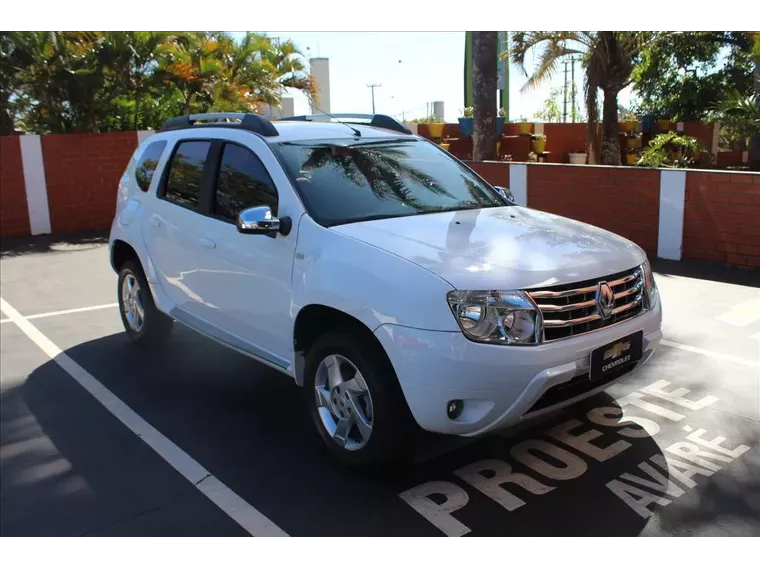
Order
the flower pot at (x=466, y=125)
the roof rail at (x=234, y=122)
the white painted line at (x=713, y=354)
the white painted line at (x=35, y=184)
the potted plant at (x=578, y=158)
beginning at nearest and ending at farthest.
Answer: the roof rail at (x=234, y=122), the white painted line at (x=713, y=354), the white painted line at (x=35, y=184), the flower pot at (x=466, y=125), the potted plant at (x=578, y=158)

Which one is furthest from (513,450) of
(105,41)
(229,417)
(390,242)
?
(105,41)

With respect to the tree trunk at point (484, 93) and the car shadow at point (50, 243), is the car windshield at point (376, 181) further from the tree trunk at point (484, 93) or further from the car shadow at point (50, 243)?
the car shadow at point (50, 243)

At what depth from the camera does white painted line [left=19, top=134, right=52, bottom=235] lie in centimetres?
1269

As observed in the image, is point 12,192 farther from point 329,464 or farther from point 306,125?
point 329,464

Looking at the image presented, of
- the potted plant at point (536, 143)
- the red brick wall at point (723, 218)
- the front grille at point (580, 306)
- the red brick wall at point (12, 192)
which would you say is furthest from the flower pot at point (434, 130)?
the front grille at point (580, 306)

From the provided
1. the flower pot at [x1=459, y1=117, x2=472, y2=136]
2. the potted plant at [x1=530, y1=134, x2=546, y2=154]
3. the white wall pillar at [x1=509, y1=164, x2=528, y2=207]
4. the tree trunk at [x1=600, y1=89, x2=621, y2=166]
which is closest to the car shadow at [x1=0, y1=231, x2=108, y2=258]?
the white wall pillar at [x1=509, y1=164, x2=528, y2=207]

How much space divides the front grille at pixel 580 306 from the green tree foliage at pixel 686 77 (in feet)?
63.3

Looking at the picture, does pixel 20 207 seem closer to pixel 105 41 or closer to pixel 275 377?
pixel 105 41

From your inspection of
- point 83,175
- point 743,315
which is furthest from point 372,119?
point 83,175

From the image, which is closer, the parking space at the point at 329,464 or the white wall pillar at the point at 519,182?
the parking space at the point at 329,464

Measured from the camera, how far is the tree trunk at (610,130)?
1609 centimetres

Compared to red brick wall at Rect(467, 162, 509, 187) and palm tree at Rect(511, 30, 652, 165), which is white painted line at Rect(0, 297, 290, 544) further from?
palm tree at Rect(511, 30, 652, 165)

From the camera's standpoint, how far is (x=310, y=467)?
404 centimetres

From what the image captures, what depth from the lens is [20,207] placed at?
41.9ft
